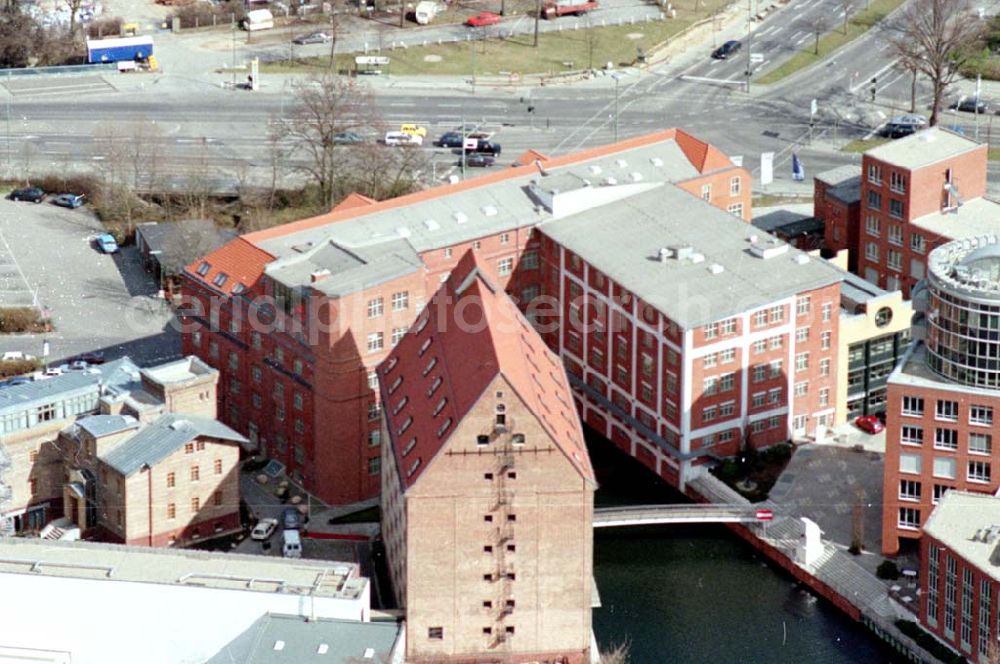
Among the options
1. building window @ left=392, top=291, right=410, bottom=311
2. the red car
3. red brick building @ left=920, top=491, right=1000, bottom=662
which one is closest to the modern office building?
red brick building @ left=920, top=491, right=1000, bottom=662

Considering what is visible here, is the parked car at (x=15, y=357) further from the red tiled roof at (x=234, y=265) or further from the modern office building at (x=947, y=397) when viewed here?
the modern office building at (x=947, y=397)

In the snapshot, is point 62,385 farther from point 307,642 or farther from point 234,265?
point 307,642

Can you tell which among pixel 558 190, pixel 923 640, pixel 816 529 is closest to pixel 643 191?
pixel 558 190

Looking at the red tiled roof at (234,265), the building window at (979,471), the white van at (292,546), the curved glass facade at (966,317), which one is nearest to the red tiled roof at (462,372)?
the white van at (292,546)

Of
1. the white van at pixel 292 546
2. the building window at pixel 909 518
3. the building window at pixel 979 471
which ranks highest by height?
the building window at pixel 979 471

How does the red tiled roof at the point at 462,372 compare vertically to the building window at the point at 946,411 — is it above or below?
above

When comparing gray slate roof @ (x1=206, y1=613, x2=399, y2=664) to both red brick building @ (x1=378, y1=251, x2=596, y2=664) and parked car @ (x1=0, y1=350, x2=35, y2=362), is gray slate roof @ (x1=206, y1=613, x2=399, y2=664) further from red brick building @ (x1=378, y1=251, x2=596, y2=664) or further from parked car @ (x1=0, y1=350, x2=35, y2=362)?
parked car @ (x1=0, y1=350, x2=35, y2=362)
